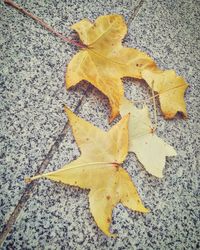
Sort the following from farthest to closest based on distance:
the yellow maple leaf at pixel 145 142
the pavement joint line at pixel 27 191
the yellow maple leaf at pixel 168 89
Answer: the yellow maple leaf at pixel 168 89 < the yellow maple leaf at pixel 145 142 < the pavement joint line at pixel 27 191

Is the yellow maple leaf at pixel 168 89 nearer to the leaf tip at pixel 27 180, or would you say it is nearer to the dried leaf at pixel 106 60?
the dried leaf at pixel 106 60

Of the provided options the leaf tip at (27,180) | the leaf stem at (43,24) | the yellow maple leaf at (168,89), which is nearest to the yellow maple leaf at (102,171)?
the leaf tip at (27,180)

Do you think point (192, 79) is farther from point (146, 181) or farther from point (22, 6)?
point (22, 6)

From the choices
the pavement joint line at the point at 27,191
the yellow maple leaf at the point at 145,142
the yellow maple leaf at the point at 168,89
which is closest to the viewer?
the pavement joint line at the point at 27,191

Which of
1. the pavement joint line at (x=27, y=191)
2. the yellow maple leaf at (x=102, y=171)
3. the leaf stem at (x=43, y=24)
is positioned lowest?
the pavement joint line at (x=27, y=191)

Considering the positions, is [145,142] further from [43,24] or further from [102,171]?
[43,24]

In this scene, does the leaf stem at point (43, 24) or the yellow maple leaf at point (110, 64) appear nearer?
the yellow maple leaf at point (110, 64)

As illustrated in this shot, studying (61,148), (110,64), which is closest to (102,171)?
(61,148)

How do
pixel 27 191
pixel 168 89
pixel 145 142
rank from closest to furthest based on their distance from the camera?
pixel 27 191 → pixel 145 142 → pixel 168 89
